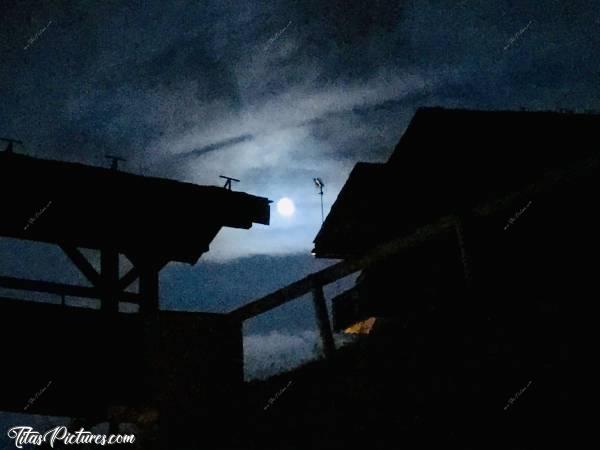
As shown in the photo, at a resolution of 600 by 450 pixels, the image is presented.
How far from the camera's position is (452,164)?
11430mm

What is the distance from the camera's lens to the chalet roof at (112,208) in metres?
7.27

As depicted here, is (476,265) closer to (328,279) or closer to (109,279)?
(328,279)

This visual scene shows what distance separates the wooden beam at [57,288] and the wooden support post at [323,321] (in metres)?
3.20

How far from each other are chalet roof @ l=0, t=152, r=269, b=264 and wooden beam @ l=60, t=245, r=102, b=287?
14cm

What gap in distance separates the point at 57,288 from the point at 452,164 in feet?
25.2

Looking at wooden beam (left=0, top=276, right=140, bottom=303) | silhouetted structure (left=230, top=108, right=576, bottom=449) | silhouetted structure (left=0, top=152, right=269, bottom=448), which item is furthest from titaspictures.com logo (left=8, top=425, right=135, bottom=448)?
silhouetted structure (left=230, top=108, right=576, bottom=449)

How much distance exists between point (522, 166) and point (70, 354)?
7.96 meters

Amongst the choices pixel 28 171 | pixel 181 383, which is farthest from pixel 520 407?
pixel 28 171

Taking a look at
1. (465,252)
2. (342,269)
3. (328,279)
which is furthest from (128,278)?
(465,252)

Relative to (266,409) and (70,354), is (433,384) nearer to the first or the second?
(266,409)

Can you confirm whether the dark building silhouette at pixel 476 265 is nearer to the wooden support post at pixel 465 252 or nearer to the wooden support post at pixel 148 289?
the wooden support post at pixel 465 252

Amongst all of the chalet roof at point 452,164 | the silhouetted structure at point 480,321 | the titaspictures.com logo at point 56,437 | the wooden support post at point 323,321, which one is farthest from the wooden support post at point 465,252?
the titaspictures.com logo at point 56,437

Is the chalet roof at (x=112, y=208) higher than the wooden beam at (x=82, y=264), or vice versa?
the chalet roof at (x=112, y=208)

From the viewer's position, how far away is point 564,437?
10.6 feet
